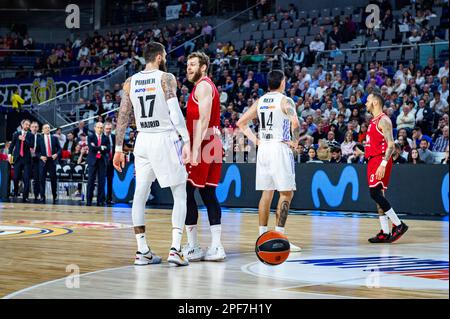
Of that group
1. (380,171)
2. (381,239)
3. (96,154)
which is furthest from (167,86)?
(96,154)

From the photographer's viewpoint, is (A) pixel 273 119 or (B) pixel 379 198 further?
(B) pixel 379 198

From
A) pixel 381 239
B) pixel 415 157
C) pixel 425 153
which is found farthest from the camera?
pixel 425 153

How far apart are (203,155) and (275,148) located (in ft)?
5.16

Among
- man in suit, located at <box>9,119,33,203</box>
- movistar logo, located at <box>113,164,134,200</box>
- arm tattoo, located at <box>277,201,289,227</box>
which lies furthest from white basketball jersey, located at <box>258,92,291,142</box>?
man in suit, located at <box>9,119,33,203</box>

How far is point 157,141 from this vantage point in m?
8.27

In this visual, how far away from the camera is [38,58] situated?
3678 centimetres

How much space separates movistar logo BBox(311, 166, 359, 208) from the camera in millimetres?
18000

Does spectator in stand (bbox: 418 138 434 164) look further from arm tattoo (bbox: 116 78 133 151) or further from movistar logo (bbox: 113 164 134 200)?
arm tattoo (bbox: 116 78 133 151)

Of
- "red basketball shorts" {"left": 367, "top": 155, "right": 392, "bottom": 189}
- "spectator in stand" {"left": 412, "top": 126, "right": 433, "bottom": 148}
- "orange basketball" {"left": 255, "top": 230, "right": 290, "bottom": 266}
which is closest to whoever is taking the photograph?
"orange basketball" {"left": 255, "top": 230, "right": 290, "bottom": 266}

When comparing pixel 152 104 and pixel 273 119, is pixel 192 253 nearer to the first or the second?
pixel 152 104

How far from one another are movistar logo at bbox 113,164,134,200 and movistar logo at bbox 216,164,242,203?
267cm

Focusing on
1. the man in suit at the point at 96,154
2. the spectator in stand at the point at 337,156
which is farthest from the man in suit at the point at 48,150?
the spectator in stand at the point at 337,156

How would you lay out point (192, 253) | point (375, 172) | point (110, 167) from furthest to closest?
point (110, 167) → point (375, 172) → point (192, 253)

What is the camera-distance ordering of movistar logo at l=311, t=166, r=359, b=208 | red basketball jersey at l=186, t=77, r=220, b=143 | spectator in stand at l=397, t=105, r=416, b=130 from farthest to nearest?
1. spectator in stand at l=397, t=105, r=416, b=130
2. movistar logo at l=311, t=166, r=359, b=208
3. red basketball jersey at l=186, t=77, r=220, b=143
